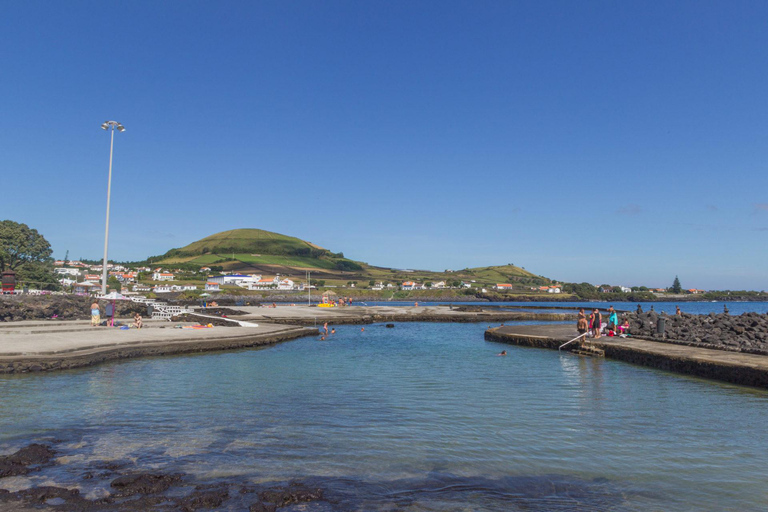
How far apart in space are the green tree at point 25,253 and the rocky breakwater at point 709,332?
8258 centimetres

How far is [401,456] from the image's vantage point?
9.33 meters

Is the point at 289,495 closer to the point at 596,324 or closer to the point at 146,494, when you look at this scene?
the point at 146,494

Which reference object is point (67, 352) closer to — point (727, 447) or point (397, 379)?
point (397, 379)

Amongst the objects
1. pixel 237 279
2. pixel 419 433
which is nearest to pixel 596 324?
pixel 419 433

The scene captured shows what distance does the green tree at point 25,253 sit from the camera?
7575cm

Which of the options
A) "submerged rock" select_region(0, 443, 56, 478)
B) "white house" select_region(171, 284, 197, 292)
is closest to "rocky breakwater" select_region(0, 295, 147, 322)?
"submerged rock" select_region(0, 443, 56, 478)

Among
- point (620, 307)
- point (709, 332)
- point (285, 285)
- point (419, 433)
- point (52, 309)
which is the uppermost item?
point (285, 285)

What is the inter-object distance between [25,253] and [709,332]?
9572cm

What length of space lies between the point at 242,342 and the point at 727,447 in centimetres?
2361

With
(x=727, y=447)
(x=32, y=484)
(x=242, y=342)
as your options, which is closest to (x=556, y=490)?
(x=727, y=447)

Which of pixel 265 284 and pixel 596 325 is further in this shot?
pixel 265 284

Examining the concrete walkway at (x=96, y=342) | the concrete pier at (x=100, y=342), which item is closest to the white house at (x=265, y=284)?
the concrete pier at (x=100, y=342)

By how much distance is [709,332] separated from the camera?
29031mm

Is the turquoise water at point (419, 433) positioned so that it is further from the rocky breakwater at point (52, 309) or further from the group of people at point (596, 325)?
the rocky breakwater at point (52, 309)
